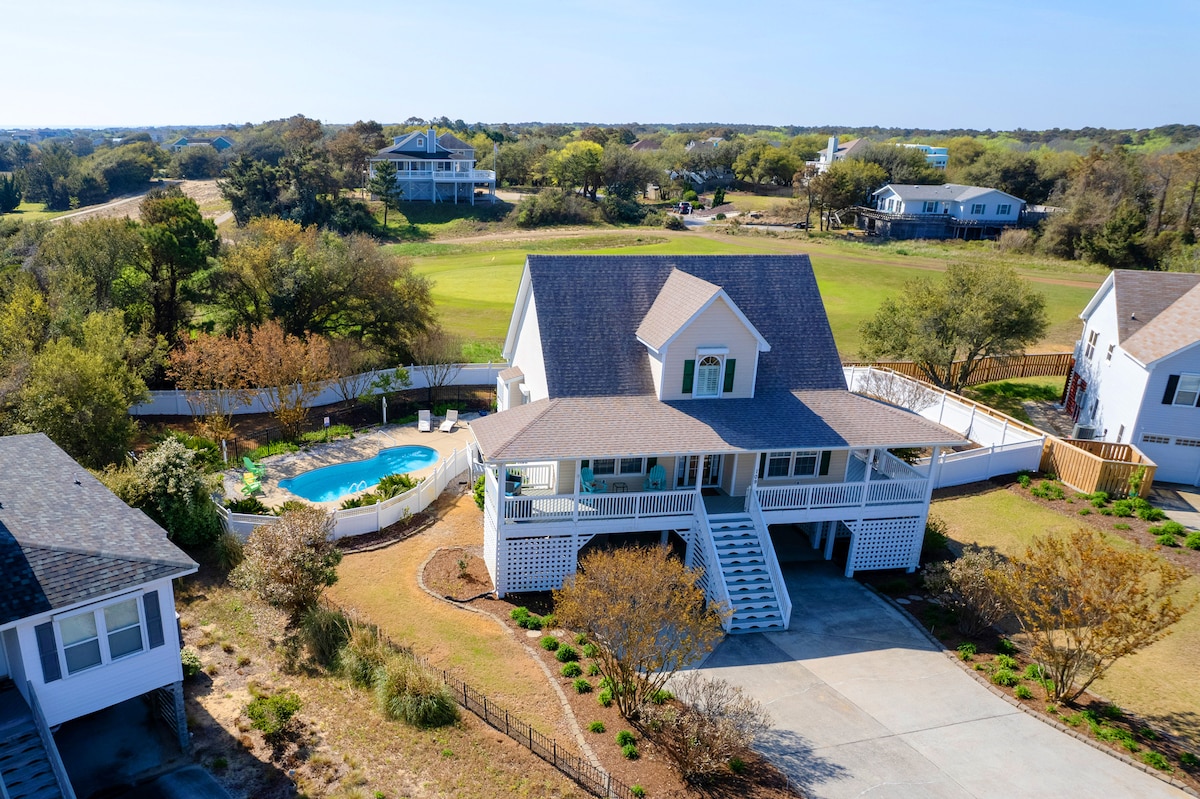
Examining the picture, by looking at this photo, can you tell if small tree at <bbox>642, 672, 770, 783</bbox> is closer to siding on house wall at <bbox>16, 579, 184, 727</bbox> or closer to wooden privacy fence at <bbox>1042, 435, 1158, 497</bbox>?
siding on house wall at <bbox>16, 579, 184, 727</bbox>

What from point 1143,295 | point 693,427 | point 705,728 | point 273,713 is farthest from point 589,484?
point 1143,295

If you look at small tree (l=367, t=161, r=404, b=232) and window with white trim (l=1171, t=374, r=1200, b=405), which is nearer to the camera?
window with white trim (l=1171, t=374, r=1200, b=405)

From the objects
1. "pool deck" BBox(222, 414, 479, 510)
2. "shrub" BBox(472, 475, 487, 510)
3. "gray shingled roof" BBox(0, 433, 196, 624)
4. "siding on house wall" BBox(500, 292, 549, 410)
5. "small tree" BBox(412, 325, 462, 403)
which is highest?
"siding on house wall" BBox(500, 292, 549, 410)

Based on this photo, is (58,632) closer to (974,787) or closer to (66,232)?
(974,787)

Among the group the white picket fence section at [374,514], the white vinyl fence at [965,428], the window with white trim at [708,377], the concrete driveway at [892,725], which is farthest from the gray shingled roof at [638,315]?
the concrete driveway at [892,725]

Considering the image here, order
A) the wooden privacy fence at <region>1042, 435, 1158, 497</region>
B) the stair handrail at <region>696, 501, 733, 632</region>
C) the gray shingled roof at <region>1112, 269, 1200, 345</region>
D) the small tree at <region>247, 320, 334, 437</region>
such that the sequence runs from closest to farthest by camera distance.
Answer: the stair handrail at <region>696, 501, 733, 632</region> < the wooden privacy fence at <region>1042, 435, 1158, 497</region> < the small tree at <region>247, 320, 334, 437</region> < the gray shingled roof at <region>1112, 269, 1200, 345</region>

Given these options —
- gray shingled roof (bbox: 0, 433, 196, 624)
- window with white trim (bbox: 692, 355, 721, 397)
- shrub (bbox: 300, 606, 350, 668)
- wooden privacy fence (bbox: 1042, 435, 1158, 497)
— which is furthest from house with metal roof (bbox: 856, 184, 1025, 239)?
gray shingled roof (bbox: 0, 433, 196, 624)

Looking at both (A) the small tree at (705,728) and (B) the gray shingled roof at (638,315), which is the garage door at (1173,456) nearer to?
(B) the gray shingled roof at (638,315)
